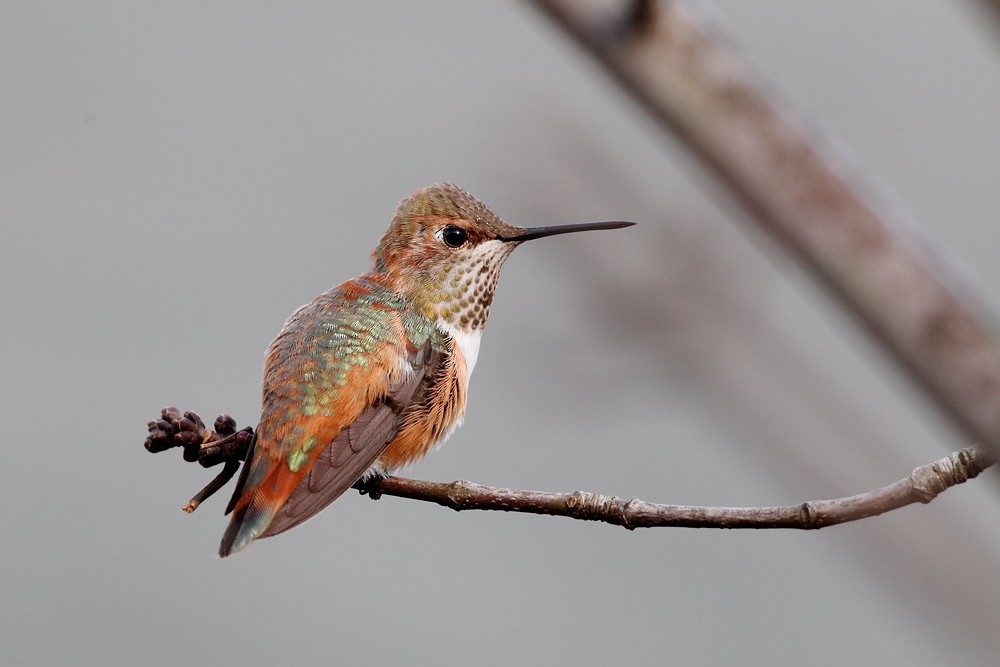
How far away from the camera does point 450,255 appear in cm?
285

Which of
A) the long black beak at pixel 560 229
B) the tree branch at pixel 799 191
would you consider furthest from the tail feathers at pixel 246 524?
the tree branch at pixel 799 191

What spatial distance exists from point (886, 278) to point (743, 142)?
0.22 m

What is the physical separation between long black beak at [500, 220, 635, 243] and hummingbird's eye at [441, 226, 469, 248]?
12cm

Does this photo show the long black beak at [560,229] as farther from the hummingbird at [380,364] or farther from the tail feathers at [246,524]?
the tail feathers at [246,524]

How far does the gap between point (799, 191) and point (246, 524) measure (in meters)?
1.51

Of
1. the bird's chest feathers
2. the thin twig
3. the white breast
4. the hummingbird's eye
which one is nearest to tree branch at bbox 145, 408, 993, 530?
the thin twig

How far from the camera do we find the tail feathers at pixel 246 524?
6.96ft

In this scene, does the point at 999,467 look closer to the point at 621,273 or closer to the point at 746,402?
the point at 746,402

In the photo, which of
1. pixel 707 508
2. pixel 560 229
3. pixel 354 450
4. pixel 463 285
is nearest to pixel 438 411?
pixel 463 285

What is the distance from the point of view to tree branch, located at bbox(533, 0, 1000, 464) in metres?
0.81

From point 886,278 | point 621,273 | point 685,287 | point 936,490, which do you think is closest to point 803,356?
point 685,287

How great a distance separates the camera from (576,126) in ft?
9.45

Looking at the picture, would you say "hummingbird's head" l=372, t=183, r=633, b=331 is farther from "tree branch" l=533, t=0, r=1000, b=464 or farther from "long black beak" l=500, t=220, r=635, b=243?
"tree branch" l=533, t=0, r=1000, b=464

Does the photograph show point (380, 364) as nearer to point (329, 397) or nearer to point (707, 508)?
point (329, 397)
